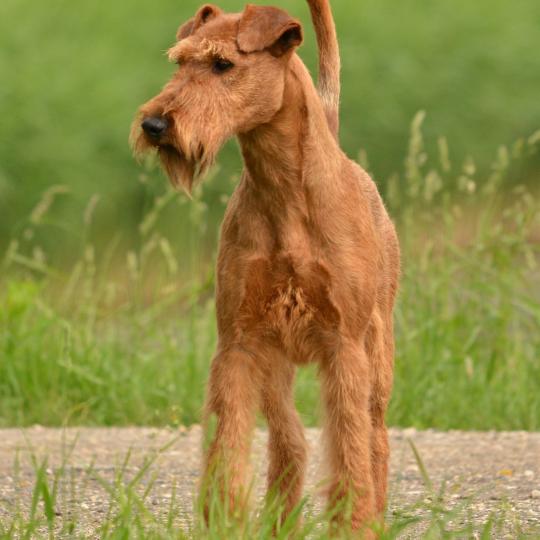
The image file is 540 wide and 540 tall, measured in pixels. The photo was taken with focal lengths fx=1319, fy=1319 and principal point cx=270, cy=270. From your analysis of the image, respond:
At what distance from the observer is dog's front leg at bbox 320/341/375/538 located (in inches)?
168

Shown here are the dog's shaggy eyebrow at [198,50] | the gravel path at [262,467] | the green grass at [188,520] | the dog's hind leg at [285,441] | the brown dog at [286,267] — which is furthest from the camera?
the gravel path at [262,467]

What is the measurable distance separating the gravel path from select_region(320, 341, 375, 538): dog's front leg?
0.16 metres

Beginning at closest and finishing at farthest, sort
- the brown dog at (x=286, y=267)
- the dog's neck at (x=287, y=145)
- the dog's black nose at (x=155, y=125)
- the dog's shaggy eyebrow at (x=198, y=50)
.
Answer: the dog's black nose at (x=155, y=125) < the dog's shaggy eyebrow at (x=198, y=50) < the brown dog at (x=286, y=267) < the dog's neck at (x=287, y=145)

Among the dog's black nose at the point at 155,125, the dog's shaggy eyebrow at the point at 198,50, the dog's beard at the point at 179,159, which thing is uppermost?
the dog's shaggy eyebrow at the point at 198,50

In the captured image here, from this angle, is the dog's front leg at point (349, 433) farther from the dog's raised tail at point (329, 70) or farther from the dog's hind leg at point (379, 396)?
the dog's raised tail at point (329, 70)

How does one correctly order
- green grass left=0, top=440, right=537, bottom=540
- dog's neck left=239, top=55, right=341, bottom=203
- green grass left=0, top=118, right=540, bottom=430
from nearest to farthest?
green grass left=0, top=440, right=537, bottom=540 < dog's neck left=239, top=55, right=341, bottom=203 < green grass left=0, top=118, right=540, bottom=430

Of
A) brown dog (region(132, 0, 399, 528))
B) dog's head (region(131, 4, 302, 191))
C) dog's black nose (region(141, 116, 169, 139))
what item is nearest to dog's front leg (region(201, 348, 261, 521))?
brown dog (region(132, 0, 399, 528))

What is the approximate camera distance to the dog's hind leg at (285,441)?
465 cm

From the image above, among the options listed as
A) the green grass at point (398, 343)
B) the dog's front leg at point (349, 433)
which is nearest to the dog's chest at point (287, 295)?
the dog's front leg at point (349, 433)

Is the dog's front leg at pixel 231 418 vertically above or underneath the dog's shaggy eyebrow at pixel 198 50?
underneath

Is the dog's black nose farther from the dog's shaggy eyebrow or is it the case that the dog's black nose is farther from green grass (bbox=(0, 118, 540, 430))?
green grass (bbox=(0, 118, 540, 430))

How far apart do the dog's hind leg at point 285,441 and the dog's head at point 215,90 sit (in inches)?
37.2

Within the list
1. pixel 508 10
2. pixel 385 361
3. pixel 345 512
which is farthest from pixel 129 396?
pixel 508 10

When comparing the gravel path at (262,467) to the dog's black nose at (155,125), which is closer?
the dog's black nose at (155,125)
